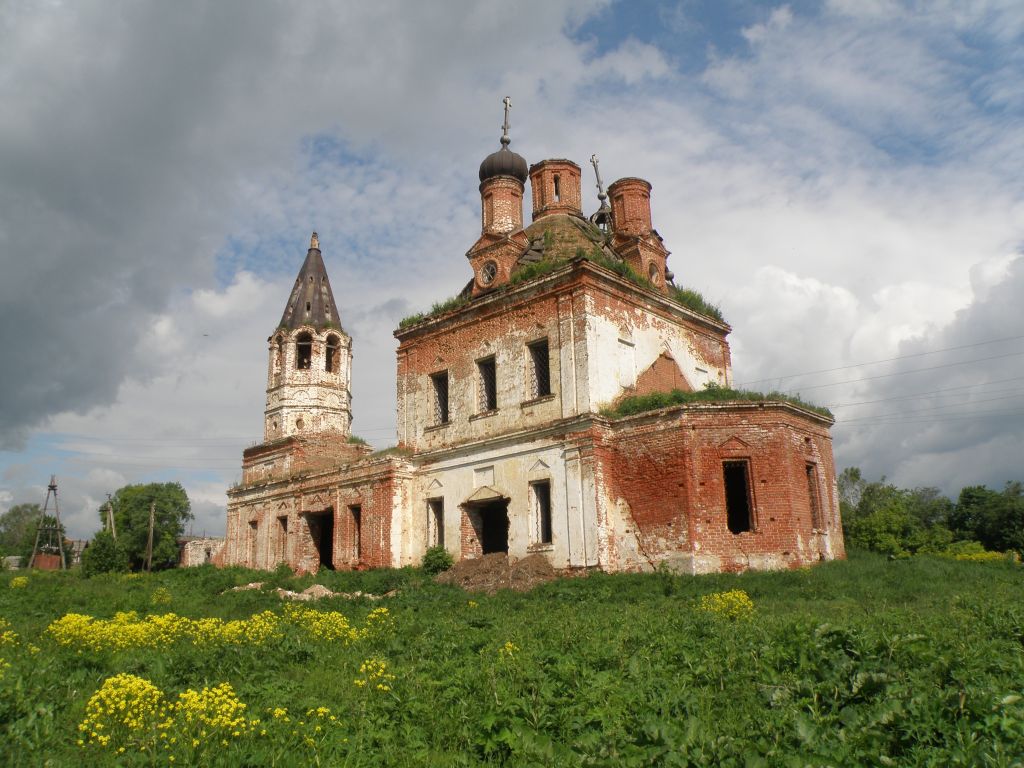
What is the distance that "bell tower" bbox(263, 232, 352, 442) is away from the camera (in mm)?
28969

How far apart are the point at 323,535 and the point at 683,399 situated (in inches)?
576

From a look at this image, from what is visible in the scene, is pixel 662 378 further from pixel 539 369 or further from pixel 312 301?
pixel 312 301

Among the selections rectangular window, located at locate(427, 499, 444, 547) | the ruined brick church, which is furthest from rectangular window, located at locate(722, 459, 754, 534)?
rectangular window, located at locate(427, 499, 444, 547)

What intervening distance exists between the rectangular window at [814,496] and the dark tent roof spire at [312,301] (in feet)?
62.7

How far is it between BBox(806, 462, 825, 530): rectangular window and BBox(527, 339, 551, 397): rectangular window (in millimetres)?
6635


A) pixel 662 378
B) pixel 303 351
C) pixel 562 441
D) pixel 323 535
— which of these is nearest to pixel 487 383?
pixel 562 441

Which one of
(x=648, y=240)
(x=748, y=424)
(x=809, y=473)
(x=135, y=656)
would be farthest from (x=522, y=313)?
(x=135, y=656)

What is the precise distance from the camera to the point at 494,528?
21.5m

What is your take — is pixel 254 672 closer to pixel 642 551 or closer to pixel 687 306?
pixel 642 551

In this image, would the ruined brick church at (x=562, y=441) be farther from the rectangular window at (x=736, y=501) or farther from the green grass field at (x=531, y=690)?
the green grass field at (x=531, y=690)

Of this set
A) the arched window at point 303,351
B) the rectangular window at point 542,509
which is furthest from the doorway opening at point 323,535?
the rectangular window at point 542,509

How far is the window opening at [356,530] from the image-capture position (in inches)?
886

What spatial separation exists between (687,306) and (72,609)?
55.9ft

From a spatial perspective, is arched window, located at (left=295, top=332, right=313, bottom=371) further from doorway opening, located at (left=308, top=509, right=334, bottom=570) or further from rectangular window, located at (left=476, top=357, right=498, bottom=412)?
rectangular window, located at (left=476, top=357, right=498, bottom=412)
